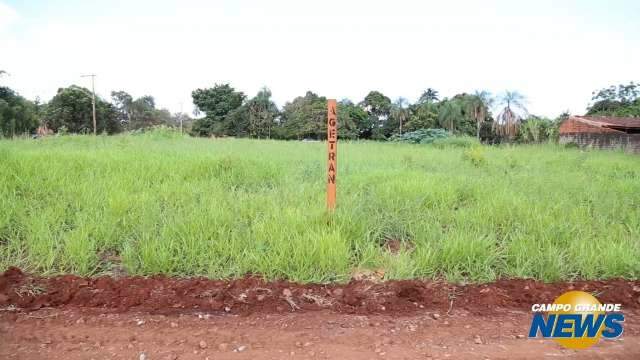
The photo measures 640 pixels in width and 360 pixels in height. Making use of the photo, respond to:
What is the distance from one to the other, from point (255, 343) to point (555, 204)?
4309 mm

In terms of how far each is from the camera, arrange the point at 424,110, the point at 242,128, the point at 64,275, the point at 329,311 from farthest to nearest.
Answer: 1. the point at 424,110
2. the point at 242,128
3. the point at 64,275
4. the point at 329,311

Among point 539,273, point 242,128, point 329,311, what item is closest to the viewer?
point 329,311

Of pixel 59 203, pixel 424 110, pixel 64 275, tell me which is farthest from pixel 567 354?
pixel 424 110

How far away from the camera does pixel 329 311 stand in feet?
9.30

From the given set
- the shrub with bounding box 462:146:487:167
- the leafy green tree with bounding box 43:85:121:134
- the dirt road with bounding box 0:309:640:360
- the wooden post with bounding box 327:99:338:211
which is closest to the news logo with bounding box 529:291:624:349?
the dirt road with bounding box 0:309:640:360

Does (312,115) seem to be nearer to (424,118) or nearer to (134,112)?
(424,118)

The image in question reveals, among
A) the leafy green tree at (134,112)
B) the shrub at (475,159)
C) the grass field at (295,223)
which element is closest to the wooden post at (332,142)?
the grass field at (295,223)

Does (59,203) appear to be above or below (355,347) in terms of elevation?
above

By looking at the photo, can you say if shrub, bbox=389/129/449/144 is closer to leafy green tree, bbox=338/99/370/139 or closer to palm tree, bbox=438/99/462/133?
leafy green tree, bbox=338/99/370/139

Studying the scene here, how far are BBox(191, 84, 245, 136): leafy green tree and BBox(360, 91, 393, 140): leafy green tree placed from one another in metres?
14.8

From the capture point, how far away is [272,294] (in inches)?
116

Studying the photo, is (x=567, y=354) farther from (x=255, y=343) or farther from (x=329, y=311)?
(x=255, y=343)

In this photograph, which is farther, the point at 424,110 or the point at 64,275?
the point at 424,110

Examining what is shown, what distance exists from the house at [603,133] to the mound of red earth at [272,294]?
18.4 m
